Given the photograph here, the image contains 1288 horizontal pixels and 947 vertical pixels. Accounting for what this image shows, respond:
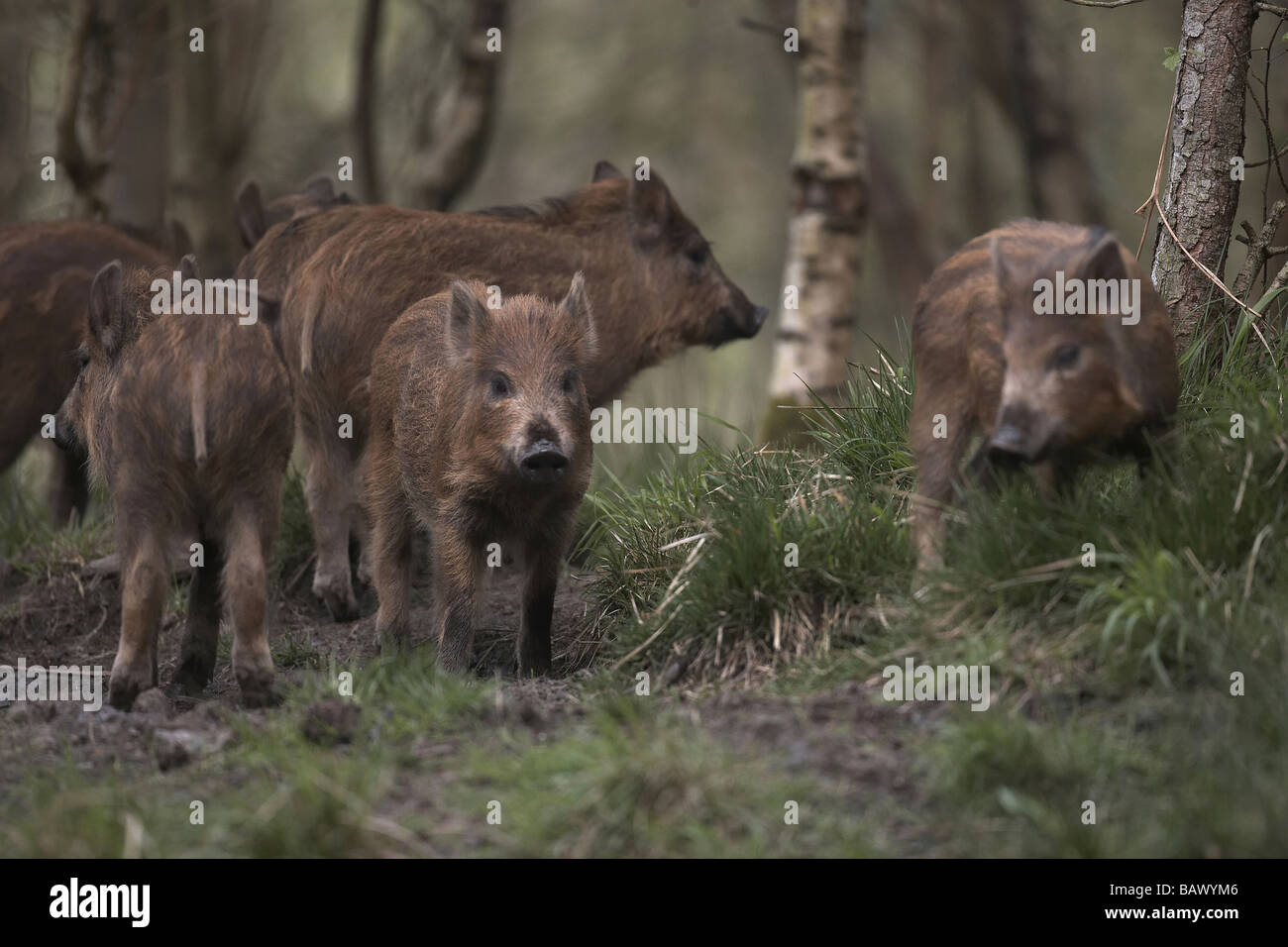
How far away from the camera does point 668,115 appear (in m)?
18.7

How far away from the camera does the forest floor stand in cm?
Answer: 373

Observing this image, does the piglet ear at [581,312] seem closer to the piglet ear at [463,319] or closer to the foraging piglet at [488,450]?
the foraging piglet at [488,450]

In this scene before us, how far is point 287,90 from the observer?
736 inches

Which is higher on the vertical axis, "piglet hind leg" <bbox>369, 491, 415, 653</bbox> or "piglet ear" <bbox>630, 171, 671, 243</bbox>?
"piglet ear" <bbox>630, 171, 671, 243</bbox>

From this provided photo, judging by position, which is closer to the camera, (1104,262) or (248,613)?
(1104,262)

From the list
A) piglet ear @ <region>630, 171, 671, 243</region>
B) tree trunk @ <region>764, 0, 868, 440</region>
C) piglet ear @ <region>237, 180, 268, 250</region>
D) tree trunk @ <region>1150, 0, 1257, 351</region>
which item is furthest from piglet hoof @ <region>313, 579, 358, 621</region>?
tree trunk @ <region>1150, 0, 1257, 351</region>

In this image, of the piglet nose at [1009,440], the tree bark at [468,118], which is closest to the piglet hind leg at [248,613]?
the piglet nose at [1009,440]

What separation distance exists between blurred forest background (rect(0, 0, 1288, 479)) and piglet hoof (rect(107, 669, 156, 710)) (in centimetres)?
363

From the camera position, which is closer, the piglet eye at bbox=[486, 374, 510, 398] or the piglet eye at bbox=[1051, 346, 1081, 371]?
the piglet eye at bbox=[1051, 346, 1081, 371]

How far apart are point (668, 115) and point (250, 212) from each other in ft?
36.0

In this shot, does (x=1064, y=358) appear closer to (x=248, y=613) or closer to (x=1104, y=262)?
(x=1104, y=262)

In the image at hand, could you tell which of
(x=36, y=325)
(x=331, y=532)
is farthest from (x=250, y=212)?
(x=331, y=532)

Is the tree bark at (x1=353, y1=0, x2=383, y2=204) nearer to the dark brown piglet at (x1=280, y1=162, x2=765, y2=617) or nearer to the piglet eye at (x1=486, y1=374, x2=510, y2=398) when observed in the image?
the dark brown piglet at (x1=280, y1=162, x2=765, y2=617)
